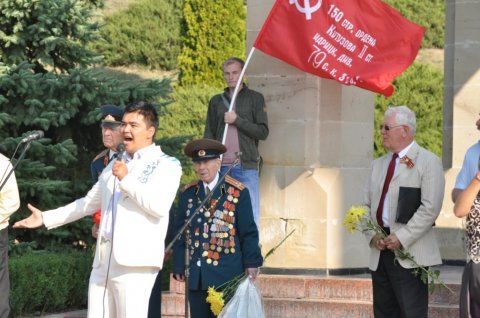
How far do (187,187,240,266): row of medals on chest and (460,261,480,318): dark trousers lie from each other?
68.4 inches

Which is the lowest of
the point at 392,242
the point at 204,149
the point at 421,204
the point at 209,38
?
the point at 392,242

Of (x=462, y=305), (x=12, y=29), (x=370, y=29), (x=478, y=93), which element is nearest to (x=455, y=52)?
(x=478, y=93)

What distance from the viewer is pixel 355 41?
11148mm

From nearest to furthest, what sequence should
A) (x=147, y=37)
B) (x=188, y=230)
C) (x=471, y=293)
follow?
1. (x=471, y=293)
2. (x=188, y=230)
3. (x=147, y=37)

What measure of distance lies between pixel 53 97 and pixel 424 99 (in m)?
12.3

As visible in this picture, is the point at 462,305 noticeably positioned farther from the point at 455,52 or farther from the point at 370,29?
the point at 455,52

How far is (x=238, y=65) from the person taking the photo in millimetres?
11234

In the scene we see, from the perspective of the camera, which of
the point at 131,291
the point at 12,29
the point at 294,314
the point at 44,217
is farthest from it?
the point at 12,29

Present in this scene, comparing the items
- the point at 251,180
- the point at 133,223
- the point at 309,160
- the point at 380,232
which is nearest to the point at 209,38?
the point at 309,160

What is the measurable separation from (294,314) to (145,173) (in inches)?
147

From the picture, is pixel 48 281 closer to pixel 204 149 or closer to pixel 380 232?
pixel 204 149

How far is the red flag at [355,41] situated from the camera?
11.0m

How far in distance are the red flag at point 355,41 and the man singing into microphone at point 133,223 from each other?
378cm

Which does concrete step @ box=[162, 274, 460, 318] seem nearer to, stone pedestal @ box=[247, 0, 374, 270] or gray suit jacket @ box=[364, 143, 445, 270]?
stone pedestal @ box=[247, 0, 374, 270]
